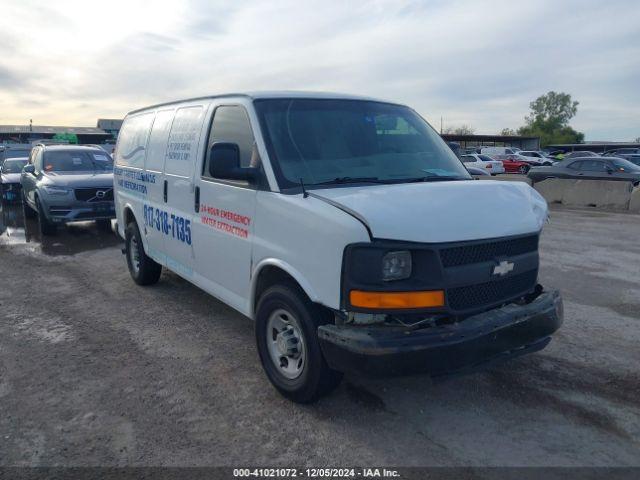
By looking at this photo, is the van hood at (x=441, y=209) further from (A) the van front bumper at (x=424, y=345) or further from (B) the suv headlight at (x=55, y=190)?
(B) the suv headlight at (x=55, y=190)

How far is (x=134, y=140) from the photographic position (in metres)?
6.79

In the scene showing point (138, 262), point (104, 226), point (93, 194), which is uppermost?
point (93, 194)

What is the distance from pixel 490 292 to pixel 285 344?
4.75ft

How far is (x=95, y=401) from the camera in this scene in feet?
12.9

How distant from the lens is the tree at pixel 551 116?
110 metres

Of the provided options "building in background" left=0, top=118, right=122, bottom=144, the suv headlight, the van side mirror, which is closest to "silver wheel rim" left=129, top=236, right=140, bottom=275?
the van side mirror

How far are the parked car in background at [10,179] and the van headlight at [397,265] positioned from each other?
55.8ft

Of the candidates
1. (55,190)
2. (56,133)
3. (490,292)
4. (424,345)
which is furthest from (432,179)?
(56,133)

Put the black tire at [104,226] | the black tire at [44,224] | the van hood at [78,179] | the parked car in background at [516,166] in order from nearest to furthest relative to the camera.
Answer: the van hood at [78,179] < the black tire at [44,224] < the black tire at [104,226] < the parked car in background at [516,166]

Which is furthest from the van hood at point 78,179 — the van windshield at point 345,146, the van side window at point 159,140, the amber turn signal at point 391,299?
the amber turn signal at point 391,299

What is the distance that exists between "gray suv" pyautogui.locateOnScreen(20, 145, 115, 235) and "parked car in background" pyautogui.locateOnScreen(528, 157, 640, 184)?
1507cm

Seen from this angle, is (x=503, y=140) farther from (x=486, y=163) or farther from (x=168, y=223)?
(x=168, y=223)

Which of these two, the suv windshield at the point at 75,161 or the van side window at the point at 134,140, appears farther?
the suv windshield at the point at 75,161

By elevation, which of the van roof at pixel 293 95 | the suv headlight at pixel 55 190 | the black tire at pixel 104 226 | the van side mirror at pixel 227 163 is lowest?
the black tire at pixel 104 226
